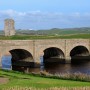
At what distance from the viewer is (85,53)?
290 ft

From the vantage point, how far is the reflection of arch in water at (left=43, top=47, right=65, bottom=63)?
80.3 meters

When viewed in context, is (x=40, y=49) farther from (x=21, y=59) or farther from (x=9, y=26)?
(x=9, y=26)

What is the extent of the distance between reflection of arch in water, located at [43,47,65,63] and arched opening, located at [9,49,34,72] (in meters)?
6.77

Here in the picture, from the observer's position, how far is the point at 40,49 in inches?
2896

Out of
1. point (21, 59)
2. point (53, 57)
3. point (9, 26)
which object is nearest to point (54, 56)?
point (53, 57)

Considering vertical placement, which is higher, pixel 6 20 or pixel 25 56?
pixel 6 20

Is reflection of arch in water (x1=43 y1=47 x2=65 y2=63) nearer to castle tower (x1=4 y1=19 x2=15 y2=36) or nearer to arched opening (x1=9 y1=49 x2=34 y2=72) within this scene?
arched opening (x1=9 y1=49 x2=34 y2=72)

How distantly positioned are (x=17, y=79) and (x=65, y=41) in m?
38.6

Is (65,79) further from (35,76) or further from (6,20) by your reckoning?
(6,20)

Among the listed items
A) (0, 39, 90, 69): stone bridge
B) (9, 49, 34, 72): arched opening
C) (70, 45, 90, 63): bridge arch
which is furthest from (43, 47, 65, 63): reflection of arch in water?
(9, 49, 34, 72): arched opening

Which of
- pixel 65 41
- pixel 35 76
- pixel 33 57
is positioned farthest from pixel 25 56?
pixel 35 76

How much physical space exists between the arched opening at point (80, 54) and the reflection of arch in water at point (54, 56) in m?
4.22

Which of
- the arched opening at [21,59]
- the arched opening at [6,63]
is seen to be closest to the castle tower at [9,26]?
the arched opening at [6,63]

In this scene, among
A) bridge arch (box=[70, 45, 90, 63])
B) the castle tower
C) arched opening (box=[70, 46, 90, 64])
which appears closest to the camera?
arched opening (box=[70, 46, 90, 64])
